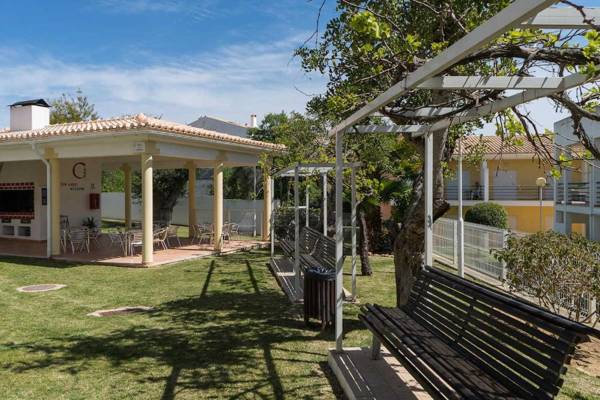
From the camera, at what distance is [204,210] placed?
26547mm

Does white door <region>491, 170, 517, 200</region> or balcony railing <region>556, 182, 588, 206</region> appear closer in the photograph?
balcony railing <region>556, 182, 588, 206</region>

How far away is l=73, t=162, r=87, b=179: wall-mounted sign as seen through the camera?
18688 mm

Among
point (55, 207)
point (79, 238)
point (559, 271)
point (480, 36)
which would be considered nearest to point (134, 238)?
point (79, 238)

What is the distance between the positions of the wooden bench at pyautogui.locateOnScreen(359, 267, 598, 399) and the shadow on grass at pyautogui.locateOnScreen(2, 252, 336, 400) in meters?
1.19

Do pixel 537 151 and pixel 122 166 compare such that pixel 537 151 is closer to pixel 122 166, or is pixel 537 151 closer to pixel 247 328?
pixel 247 328

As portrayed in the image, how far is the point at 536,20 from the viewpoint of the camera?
2.50m

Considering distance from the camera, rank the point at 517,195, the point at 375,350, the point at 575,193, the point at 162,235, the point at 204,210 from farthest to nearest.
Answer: the point at 517,195 < the point at 204,210 < the point at 575,193 < the point at 162,235 < the point at 375,350

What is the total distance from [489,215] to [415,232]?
63.0 ft

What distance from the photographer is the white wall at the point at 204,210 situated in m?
23.3

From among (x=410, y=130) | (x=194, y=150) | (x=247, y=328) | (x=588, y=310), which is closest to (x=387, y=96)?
(x=410, y=130)

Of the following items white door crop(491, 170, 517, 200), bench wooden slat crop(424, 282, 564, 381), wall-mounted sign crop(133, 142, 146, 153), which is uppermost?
wall-mounted sign crop(133, 142, 146, 153)

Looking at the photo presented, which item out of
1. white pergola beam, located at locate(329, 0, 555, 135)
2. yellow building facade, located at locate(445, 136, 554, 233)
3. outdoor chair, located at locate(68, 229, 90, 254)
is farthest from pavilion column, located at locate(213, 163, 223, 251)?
yellow building facade, located at locate(445, 136, 554, 233)

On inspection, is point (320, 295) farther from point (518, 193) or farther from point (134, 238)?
point (518, 193)

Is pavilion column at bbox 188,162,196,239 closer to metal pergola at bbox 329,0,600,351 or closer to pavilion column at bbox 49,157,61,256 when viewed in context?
pavilion column at bbox 49,157,61,256
